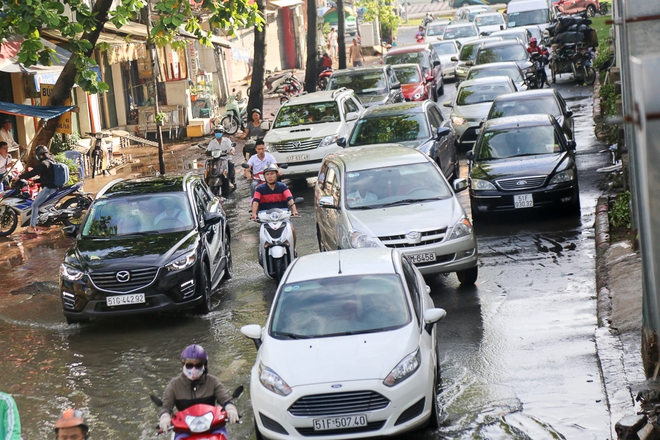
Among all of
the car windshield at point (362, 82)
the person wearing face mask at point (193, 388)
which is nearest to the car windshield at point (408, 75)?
the car windshield at point (362, 82)

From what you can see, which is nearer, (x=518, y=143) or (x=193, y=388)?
(x=193, y=388)

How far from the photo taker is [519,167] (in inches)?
619

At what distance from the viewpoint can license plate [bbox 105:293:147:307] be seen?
1159 centimetres

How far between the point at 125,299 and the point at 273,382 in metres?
4.38

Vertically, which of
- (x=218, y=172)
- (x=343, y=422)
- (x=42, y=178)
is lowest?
(x=343, y=422)

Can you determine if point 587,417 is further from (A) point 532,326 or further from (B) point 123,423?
(B) point 123,423

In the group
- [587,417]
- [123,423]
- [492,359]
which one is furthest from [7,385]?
[587,417]

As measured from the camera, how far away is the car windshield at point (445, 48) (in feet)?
136

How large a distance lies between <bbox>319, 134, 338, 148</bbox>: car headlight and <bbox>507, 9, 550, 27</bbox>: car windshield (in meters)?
28.0

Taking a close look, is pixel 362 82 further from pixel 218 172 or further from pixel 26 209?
pixel 26 209

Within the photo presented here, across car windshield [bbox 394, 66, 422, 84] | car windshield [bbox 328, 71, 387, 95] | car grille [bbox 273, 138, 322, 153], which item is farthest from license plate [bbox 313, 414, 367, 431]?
car windshield [bbox 394, 66, 422, 84]

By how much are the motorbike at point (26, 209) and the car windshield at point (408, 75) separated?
13.7 metres

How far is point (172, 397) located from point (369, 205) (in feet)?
20.8

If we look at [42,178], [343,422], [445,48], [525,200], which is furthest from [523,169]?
[445,48]
